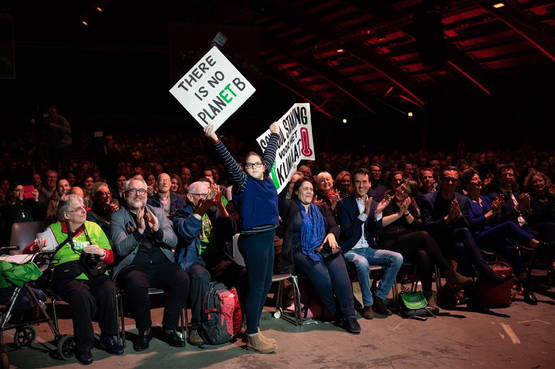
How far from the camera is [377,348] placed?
4574 millimetres

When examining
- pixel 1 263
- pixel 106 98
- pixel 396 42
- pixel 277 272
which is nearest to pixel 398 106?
pixel 396 42

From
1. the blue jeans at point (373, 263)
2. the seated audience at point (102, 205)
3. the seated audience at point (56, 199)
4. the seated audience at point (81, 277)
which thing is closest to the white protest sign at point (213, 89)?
the seated audience at point (81, 277)

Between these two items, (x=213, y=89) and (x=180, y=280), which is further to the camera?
(x=213, y=89)

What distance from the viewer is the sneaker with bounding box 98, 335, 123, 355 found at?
4480 millimetres

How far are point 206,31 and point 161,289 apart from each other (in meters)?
8.17

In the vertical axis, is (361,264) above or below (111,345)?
above

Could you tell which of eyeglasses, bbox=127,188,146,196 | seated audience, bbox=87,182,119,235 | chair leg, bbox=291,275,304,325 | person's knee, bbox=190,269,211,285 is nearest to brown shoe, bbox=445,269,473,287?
chair leg, bbox=291,275,304,325

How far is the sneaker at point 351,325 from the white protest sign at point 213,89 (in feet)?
6.76

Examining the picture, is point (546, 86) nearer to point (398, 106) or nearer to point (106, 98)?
point (398, 106)

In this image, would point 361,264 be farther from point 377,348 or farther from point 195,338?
point 195,338

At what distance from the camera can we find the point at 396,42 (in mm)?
19516

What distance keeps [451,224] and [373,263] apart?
95 centimetres

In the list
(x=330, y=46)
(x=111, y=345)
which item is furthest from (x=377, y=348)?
(x=330, y=46)

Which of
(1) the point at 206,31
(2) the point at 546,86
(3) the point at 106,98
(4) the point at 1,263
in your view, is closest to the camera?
(4) the point at 1,263
